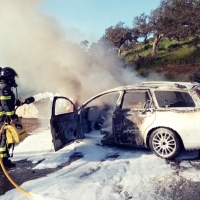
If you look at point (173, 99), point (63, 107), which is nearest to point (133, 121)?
point (173, 99)

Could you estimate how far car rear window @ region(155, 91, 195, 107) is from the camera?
21.1 feet

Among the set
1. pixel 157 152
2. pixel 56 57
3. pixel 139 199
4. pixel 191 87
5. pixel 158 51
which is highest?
pixel 158 51

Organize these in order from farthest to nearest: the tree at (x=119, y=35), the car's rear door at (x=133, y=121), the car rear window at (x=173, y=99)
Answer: the tree at (x=119, y=35) < the car's rear door at (x=133, y=121) < the car rear window at (x=173, y=99)

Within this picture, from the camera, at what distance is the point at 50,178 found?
5.54 metres

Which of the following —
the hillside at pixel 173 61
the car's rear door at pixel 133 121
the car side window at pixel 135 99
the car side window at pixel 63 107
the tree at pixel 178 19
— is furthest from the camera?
the tree at pixel 178 19

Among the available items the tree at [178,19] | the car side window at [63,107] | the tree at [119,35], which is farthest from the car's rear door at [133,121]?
the tree at [119,35]

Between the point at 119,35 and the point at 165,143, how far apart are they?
94.7ft

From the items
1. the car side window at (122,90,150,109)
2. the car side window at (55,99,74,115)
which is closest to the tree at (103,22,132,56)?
the car side window at (55,99,74,115)

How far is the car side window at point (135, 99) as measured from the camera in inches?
271

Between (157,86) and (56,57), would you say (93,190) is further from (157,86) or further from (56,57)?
(56,57)

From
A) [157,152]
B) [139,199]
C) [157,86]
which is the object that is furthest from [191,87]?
[139,199]

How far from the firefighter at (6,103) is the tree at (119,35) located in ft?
91.9

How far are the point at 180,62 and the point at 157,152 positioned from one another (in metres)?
20.9

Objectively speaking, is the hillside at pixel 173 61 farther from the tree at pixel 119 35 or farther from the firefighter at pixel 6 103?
the firefighter at pixel 6 103
